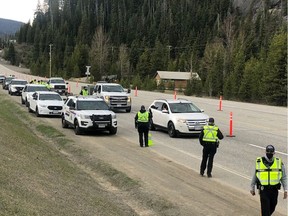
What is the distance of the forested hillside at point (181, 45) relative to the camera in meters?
49.0

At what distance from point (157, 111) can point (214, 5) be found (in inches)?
5883

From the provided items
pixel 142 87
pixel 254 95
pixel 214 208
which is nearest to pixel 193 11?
pixel 142 87

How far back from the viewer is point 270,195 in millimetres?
7176

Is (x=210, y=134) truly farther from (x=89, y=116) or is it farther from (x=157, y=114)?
(x=157, y=114)

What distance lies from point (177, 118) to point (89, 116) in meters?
3.77

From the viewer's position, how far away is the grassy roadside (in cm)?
718

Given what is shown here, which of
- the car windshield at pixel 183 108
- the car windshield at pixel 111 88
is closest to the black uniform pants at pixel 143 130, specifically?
the car windshield at pixel 183 108

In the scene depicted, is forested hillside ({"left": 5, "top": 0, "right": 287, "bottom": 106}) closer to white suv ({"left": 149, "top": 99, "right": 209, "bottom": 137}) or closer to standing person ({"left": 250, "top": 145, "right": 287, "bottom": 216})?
white suv ({"left": 149, "top": 99, "right": 209, "bottom": 137})

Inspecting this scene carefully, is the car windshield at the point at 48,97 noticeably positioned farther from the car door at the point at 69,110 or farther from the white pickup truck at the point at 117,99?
the car door at the point at 69,110

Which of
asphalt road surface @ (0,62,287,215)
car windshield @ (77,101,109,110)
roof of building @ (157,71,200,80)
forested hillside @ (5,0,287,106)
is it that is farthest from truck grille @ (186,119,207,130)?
roof of building @ (157,71,200,80)

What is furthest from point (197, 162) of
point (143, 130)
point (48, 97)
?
point (48, 97)

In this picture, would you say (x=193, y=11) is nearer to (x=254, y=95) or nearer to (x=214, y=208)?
(x=254, y=95)

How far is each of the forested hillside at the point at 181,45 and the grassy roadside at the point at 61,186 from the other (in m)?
35.3

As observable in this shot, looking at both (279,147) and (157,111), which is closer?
(279,147)
